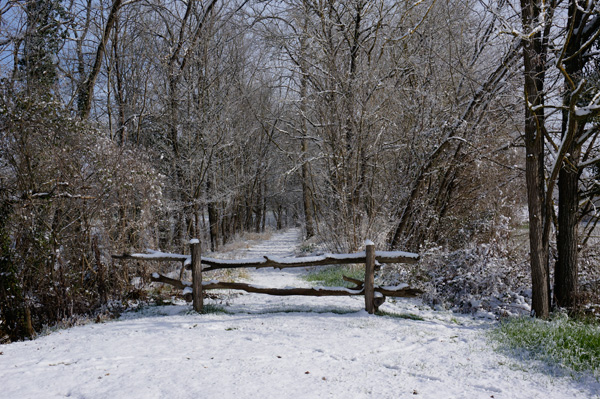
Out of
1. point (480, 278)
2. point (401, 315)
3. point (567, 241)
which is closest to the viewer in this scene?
point (567, 241)

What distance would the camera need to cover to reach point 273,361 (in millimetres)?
4598

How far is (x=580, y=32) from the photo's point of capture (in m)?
6.53

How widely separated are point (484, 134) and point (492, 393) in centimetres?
680

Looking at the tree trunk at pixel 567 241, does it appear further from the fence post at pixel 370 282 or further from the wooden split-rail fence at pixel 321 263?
the fence post at pixel 370 282

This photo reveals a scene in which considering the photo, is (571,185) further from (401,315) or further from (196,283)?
(196,283)

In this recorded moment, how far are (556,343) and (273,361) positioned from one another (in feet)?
11.1

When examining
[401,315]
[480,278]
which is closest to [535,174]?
[480,278]

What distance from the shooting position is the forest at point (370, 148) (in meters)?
6.44

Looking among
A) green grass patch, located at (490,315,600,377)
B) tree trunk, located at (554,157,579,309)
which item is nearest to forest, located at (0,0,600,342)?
tree trunk, located at (554,157,579,309)

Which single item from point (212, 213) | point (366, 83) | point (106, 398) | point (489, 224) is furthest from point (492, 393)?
point (212, 213)

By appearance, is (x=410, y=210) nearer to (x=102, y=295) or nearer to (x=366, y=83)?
(x=366, y=83)

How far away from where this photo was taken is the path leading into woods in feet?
12.6

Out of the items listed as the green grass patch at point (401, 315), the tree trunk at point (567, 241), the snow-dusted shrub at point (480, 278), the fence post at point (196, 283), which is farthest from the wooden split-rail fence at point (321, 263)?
the tree trunk at point (567, 241)

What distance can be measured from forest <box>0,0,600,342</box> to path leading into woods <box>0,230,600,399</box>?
1511 mm
